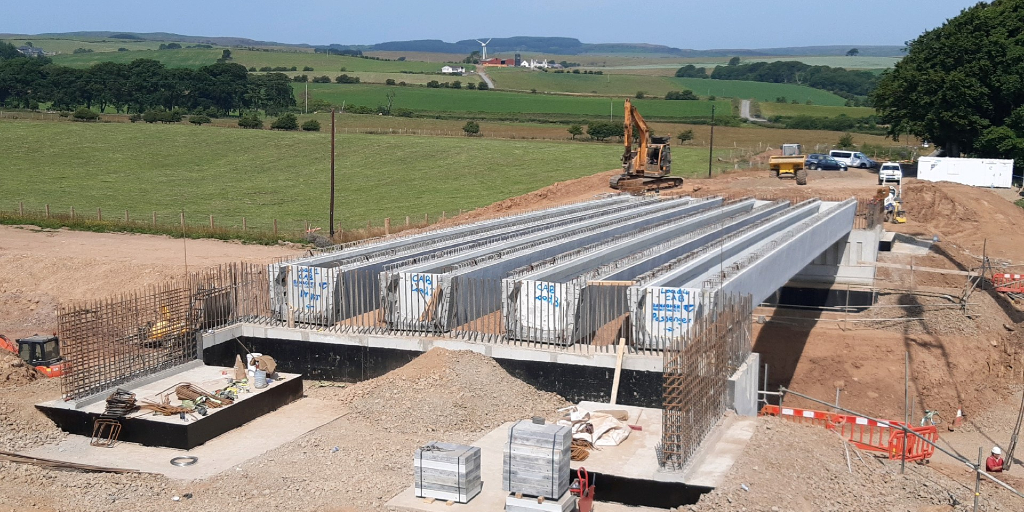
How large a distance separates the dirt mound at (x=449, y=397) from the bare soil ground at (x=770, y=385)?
0.04 m

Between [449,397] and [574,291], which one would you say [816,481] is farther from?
[449,397]

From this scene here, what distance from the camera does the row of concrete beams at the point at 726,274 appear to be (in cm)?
2130

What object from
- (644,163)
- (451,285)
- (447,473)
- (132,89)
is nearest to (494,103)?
(132,89)

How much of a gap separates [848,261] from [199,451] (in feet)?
116

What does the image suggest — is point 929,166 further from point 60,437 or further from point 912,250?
point 60,437

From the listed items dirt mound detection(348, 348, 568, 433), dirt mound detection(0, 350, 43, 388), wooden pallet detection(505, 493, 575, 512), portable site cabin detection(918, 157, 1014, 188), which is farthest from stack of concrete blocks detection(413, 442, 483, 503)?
portable site cabin detection(918, 157, 1014, 188)

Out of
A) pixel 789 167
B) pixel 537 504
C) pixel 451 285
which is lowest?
pixel 537 504

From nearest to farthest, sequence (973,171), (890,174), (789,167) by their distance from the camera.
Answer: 1. (890,174)
2. (789,167)
3. (973,171)

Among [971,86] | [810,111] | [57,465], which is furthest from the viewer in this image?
[810,111]

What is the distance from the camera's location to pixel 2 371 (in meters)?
23.1

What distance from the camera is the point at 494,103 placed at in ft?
455

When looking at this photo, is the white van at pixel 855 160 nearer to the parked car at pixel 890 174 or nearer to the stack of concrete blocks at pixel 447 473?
the parked car at pixel 890 174

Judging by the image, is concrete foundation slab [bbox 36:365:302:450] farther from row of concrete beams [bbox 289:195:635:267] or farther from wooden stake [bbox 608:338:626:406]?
wooden stake [bbox 608:338:626:406]

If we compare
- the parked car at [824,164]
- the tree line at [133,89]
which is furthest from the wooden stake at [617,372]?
the tree line at [133,89]
